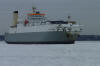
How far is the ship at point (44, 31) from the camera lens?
5927 centimetres

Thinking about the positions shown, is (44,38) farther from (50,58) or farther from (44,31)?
(50,58)

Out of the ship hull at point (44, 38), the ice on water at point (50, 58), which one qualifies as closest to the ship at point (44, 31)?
the ship hull at point (44, 38)

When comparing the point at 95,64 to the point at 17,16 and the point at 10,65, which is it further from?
the point at 17,16

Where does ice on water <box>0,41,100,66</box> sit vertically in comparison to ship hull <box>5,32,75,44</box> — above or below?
above

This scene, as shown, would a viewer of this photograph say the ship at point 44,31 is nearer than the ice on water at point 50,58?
No

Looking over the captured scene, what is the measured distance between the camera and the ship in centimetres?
5927

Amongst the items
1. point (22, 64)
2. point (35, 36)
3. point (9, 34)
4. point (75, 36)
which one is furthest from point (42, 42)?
point (22, 64)

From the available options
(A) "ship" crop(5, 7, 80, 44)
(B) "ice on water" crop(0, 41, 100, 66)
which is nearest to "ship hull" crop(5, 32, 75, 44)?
(A) "ship" crop(5, 7, 80, 44)

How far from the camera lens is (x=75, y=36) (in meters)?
60.8

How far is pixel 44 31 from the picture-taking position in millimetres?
60375

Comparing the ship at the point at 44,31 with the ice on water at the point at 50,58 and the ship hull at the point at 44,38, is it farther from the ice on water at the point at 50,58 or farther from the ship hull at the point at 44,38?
the ice on water at the point at 50,58

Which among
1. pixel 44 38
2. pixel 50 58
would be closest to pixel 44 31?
pixel 44 38

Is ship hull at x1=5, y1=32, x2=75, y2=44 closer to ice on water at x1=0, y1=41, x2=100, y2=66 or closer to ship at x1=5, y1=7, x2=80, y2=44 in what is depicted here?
ship at x1=5, y1=7, x2=80, y2=44

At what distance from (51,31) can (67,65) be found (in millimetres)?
37364
